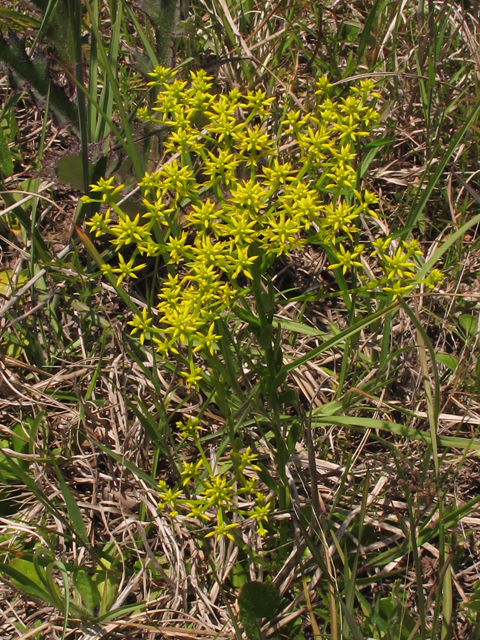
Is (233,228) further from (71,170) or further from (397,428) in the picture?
(71,170)

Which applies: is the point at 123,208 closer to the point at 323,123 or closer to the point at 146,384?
the point at 146,384

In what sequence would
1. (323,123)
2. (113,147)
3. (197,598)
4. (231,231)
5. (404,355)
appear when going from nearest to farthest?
(231,231) → (323,123) → (197,598) → (404,355) → (113,147)

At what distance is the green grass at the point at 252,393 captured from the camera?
188cm

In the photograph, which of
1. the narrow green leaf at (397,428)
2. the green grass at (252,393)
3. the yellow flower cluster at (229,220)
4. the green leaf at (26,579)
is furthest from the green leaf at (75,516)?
the narrow green leaf at (397,428)

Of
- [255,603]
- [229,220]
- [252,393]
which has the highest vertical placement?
[229,220]

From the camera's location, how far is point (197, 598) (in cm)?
203

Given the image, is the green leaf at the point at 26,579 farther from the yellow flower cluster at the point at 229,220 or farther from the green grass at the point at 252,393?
the yellow flower cluster at the point at 229,220

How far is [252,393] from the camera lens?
1688 mm

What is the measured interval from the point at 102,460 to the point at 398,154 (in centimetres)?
218

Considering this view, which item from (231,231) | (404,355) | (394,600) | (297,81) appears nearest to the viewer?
(231,231)

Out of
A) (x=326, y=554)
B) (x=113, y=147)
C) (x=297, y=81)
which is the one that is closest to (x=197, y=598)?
(x=326, y=554)

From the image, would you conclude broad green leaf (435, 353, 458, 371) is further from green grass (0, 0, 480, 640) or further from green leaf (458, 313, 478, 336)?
green leaf (458, 313, 478, 336)

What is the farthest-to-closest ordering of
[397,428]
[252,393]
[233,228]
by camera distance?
[397,428] < [252,393] < [233,228]

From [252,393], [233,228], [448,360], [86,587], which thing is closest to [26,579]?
[86,587]
